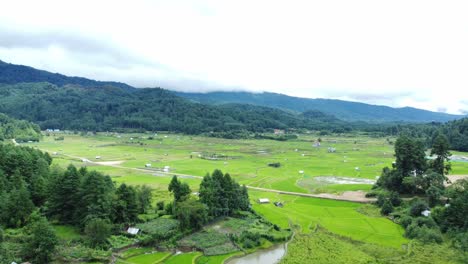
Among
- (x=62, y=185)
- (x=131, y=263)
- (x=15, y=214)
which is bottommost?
(x=131, y=263)

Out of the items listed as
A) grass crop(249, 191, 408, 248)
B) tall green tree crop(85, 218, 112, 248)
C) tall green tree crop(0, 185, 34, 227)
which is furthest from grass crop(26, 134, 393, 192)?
tall green tree crop(85, 218, 112, 248)

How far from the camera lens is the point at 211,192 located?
4922 cm

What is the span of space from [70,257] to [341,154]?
352ft

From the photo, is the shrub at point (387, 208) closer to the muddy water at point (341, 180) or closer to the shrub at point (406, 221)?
the shrub at point (406, 221)

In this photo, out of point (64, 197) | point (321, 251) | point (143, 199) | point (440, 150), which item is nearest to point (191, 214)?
point (143, 199)

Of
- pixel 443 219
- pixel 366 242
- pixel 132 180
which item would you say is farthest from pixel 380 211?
pixel 132 180

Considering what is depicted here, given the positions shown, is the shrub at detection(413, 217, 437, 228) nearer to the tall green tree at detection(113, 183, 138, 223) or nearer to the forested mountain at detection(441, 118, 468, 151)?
the tall green tree at detection(113, 183, 138, 223)

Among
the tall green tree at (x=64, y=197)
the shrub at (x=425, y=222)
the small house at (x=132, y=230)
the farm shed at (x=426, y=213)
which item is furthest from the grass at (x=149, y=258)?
the farm shed at (x=426, y=213)

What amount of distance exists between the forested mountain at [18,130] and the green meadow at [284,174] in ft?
111

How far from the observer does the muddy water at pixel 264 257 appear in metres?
38.1

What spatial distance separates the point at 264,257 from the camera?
39219mm

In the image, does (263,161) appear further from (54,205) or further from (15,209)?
(15,209)

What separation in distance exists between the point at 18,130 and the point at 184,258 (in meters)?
142

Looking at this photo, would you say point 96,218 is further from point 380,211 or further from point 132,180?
point 380,211
